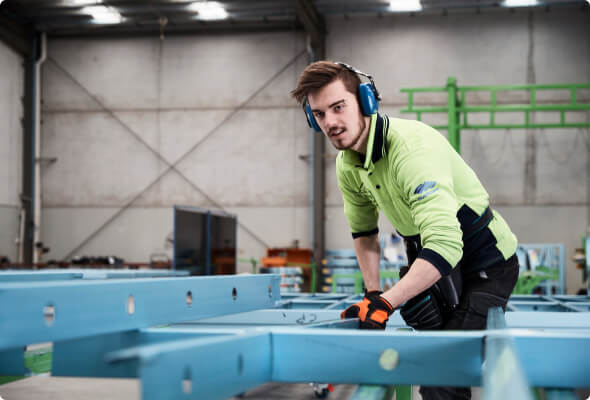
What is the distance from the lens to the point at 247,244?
13680mm

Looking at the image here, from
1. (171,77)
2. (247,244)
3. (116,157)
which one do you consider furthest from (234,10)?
(247,244)

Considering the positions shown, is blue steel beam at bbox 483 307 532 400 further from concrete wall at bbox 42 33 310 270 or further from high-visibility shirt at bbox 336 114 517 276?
concrete wall at bbox 42 33 310 270

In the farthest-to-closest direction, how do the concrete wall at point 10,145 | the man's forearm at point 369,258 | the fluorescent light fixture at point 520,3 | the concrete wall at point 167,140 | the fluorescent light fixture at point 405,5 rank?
the concrete wall at point 167,140 → the concrete wall at point 10,145 → the fluorescent light fixture at point 405,5 → the fluorescent light fixture at point 520,3 → the man's forearm at point 369,258

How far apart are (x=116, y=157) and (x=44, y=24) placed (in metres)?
3.90

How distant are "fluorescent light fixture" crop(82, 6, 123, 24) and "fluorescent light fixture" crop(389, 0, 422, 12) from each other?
6602mm

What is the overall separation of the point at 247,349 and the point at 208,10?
13367mm

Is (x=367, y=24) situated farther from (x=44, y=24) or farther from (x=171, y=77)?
(x=44, y=24)

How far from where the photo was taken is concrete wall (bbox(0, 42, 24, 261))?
13.5m

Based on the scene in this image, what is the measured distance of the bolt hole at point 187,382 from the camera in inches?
36.1

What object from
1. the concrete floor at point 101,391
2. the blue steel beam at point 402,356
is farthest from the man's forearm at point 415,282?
the concrete floor at point 101,391

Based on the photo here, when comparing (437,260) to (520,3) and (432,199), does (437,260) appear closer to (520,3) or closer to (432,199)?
(432,199)

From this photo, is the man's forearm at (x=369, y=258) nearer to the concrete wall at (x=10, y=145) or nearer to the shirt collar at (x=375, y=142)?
the shirt collar at (x=375, y=142)

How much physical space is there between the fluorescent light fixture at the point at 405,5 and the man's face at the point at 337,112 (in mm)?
11902

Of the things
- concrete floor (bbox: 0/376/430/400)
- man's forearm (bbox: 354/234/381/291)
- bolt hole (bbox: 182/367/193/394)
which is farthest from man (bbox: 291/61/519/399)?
concrete floor (bbox: 0/376/430/400)
